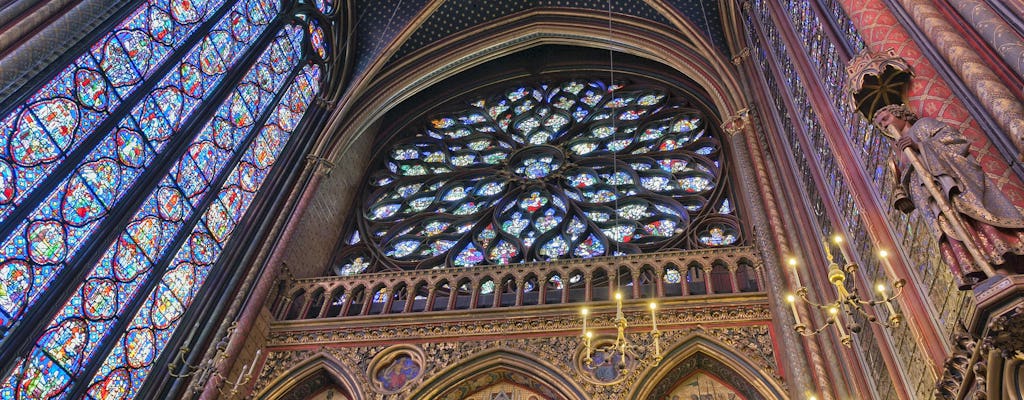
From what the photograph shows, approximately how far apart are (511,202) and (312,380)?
4486 mm

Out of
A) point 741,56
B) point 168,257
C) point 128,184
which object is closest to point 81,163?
point 128,184

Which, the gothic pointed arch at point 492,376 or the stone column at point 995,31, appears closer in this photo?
the stone column at point 995,31

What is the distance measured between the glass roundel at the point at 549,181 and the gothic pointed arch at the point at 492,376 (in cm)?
235

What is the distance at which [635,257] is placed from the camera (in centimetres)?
964

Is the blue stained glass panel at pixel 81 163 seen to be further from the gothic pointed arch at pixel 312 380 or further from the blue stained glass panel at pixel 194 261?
the gothic pointed arch at pixel 312 380

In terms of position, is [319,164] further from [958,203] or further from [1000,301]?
[1000,301]

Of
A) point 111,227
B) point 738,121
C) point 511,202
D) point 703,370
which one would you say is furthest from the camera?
point 511,202

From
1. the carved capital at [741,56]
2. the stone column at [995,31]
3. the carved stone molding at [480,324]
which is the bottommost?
the stone column at [995,31]

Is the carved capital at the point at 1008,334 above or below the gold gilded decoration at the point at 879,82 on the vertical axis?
below

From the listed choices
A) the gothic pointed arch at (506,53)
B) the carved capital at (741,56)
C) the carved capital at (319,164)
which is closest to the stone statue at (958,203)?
the carved capital at (741,56)

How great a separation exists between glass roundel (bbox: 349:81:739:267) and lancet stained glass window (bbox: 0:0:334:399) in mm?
2677

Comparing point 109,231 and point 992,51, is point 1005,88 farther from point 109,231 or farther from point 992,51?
point 109,231

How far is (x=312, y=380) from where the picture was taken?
9.20m

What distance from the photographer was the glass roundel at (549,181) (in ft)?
36.9
